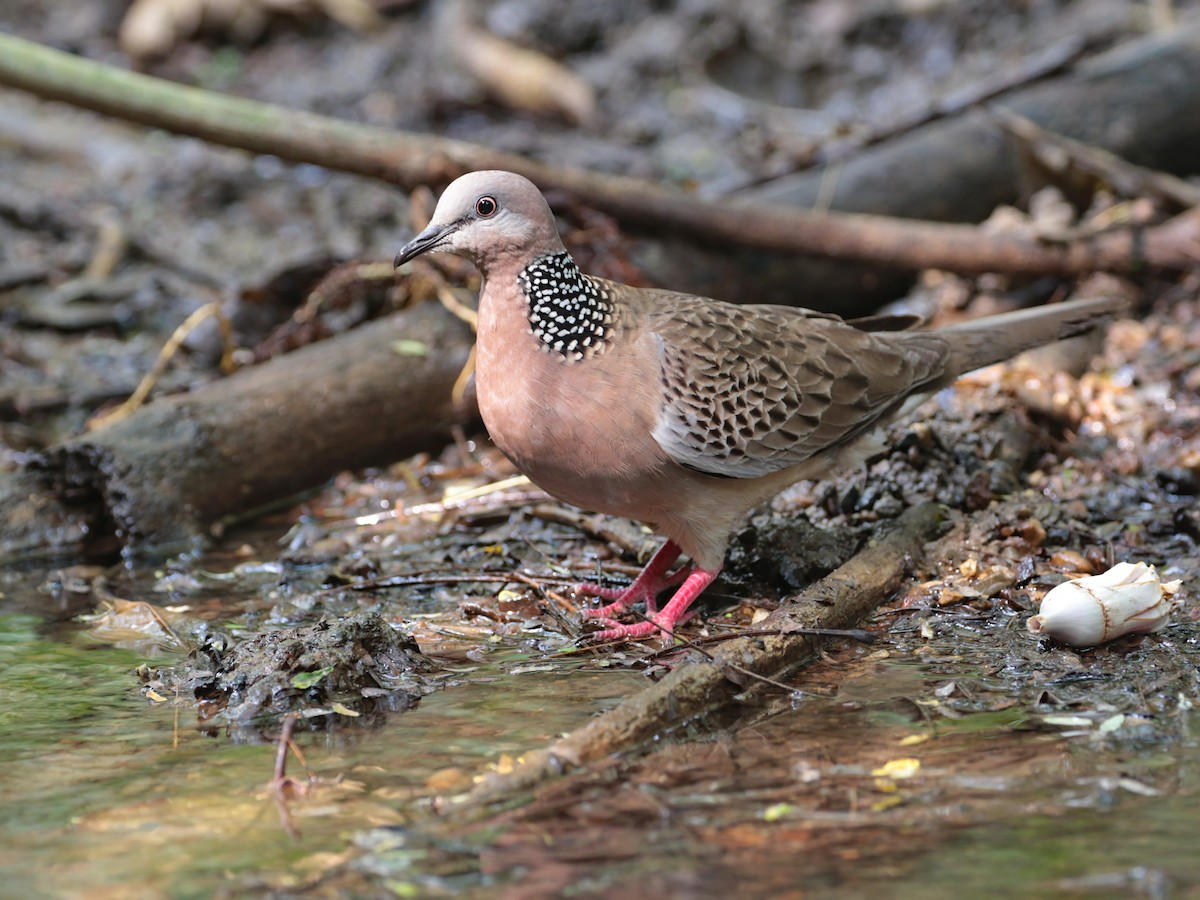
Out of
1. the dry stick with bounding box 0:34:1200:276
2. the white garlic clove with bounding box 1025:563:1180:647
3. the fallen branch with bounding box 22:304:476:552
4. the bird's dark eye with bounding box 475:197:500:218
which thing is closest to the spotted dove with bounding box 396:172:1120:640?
the bird's dark eye with bounding box 475:197:500:218

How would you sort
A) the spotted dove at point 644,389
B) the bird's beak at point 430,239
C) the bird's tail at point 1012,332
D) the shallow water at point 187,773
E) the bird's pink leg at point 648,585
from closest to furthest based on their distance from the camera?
the shallow water at point 187,773 < the spotted dove at point 644,389 < the bird's beak at point 430,239 < the bird's pink leg at point 648,585 < the bird's tail at point 1012,332

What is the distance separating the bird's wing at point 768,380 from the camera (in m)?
4.49

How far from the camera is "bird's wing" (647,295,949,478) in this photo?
177 inches

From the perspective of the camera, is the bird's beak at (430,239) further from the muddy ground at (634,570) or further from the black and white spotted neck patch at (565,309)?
the muddy ground at (634,570)

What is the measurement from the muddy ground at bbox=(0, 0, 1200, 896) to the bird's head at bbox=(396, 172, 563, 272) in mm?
1258

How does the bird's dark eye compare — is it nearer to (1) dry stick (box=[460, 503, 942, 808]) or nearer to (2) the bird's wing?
(2) the bird's wing

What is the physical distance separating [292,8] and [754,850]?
1225cm

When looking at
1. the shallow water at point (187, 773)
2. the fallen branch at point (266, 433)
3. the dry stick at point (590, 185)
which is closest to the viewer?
the shallow water at point (187, 773)

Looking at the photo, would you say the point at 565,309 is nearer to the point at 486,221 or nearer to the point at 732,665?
the point at 486,221

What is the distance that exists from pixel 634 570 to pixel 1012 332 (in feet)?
6.12

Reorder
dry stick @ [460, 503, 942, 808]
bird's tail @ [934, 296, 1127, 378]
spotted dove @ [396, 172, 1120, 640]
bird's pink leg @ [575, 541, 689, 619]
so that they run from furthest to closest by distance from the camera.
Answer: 1. bird's tail @ [934, 296, 1127, 378]
2. bird's pink leg @ [575, 541, 689, 619]
3. spotted dove @ [396, 172, 1120, 640]
4. dry stick @ [460, 503, 942, 808]

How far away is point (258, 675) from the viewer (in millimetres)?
3941

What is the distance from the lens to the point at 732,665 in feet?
12.3

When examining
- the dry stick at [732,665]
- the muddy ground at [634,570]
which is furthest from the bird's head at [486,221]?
the dry stick at [732,665]
